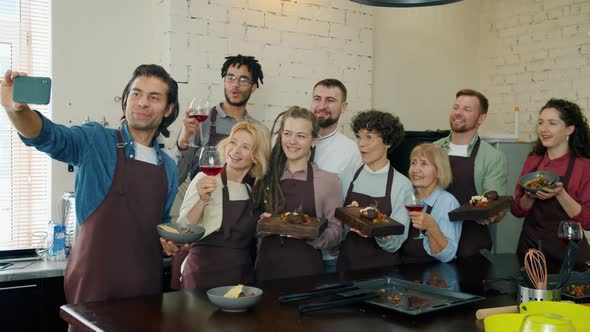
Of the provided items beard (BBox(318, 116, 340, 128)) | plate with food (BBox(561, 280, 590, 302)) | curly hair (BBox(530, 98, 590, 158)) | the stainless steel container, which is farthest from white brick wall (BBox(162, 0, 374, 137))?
the stainless steel container

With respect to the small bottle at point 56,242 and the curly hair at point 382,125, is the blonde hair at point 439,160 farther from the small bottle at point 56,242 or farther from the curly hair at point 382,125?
the small bottle at point 56,242

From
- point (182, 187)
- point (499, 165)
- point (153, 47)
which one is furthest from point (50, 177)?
point (499, 165)

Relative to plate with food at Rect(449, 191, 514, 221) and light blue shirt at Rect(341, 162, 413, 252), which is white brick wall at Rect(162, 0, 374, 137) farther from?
plate with food at Rect(449, 191, 514, 221)

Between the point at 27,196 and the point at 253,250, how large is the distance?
1.99 meters

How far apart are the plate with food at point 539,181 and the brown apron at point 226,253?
177cm

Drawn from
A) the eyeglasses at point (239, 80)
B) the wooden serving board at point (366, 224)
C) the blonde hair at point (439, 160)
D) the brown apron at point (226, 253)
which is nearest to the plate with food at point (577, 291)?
the wooden serving board at point (366, 224)

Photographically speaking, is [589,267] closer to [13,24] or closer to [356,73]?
[356,73]

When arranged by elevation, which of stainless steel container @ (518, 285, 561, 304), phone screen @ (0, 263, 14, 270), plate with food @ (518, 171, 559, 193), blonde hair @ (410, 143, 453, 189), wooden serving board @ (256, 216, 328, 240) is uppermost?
blonde hair @ (410, 143, 453, 189)

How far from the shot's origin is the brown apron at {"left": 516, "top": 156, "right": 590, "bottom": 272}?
3.64 metres

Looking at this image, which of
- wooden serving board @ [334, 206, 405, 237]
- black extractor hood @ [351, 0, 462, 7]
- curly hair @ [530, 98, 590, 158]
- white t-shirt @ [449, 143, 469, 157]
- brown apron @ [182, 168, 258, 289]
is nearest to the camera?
black extractor hood @ [351, 0, 462, 7]

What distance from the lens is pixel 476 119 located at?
409cm

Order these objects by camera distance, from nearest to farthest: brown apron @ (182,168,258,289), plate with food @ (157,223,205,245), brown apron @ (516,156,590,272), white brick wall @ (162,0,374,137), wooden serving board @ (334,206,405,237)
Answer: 1. plate with food @ (157,223,205,245)
2. wooden serving board @ (334,206,405,237)
3. brown apron @ (182,168,258,289)
4. brown apron @ (516,156,590,272)
5. white brick wall @ (162,0,374,137)

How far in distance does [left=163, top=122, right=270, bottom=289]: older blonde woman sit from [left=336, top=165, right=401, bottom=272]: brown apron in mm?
515

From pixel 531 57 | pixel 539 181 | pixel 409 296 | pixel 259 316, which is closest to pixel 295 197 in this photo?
pixel 409 296
